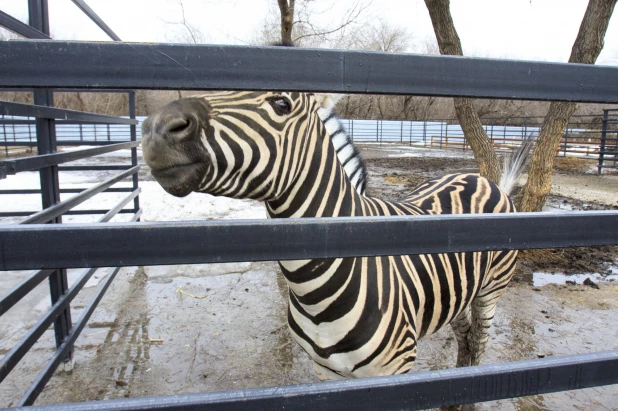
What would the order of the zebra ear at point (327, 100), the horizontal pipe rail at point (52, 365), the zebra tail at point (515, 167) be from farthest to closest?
the zebra tail at point (515, 167) → the horizontal pipe rail at point (52, 365) → the zebra ear at point (327, 100)

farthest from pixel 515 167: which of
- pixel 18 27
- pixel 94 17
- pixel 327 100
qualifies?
pixel 94 17

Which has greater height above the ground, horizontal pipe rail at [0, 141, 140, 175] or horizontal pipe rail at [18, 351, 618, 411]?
horizontal pipe rail at [0, 141, 140, 175]

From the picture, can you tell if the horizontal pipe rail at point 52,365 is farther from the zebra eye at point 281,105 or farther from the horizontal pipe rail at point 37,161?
the zebra eye at point 281,105

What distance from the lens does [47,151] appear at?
276 cm

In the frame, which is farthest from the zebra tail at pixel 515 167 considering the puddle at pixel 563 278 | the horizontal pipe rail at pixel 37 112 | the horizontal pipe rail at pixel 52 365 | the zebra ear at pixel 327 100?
the horizontal pipe rail at pixel 52 365

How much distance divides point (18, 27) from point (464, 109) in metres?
5.12

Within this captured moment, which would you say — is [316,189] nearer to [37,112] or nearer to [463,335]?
[37,112]

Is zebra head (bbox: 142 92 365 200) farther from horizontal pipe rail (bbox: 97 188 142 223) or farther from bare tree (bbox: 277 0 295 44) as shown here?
bare tree (bbox: 277 0 295 44)

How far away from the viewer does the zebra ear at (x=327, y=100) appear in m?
1.88

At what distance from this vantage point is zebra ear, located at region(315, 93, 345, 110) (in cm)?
188

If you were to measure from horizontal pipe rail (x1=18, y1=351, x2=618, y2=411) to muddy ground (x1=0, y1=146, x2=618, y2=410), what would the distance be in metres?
2.10

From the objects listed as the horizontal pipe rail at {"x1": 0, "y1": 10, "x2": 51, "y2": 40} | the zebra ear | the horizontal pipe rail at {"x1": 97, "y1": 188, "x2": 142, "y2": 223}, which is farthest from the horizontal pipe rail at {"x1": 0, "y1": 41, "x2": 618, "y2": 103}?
the horizontal pipe rail at {"x1": 97, "y1": 188, "x2": 142, "y2": 223}

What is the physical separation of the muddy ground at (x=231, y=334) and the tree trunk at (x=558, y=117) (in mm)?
912

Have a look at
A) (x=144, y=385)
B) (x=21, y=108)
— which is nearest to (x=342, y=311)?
(x=144, y=385)
